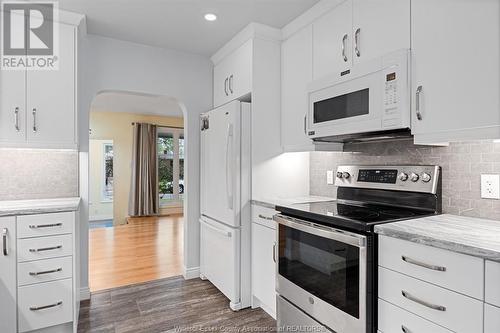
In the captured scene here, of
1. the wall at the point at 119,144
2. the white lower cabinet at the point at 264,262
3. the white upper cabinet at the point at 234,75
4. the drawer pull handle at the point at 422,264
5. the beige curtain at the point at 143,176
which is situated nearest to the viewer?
the drawer pull handle at the point at 422,264

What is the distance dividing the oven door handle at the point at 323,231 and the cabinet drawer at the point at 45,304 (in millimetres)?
1586

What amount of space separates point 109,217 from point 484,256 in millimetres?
7957

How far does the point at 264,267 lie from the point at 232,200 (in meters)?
0.62

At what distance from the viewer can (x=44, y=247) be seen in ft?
6.74

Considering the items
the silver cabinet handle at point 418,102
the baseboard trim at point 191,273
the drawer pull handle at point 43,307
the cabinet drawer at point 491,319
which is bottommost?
the baseboard trim at point 191,273

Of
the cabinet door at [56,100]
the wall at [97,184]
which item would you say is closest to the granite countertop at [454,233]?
the cabinet door at [56,100]

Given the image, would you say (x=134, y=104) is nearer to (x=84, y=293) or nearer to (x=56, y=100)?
(x=56, y=100)

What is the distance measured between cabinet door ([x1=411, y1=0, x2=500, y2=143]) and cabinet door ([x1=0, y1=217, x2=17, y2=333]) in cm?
256

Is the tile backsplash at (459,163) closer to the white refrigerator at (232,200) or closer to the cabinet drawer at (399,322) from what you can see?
the cabinet drawer at (399,322)

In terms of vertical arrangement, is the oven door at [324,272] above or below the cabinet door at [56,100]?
below

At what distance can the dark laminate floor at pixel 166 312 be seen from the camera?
231cm

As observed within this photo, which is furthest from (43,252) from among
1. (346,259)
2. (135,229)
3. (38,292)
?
(135,229)

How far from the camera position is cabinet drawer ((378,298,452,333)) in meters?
1.26

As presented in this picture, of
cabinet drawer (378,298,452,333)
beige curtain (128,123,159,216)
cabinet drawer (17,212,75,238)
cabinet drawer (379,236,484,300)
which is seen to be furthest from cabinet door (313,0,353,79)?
beige curtain (128,123,159,216)
